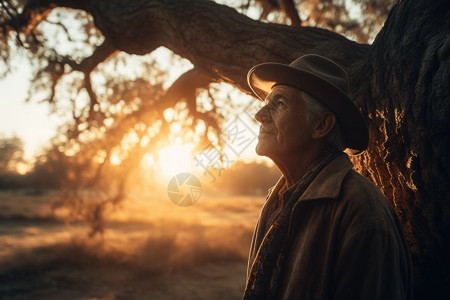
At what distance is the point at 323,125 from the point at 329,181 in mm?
457

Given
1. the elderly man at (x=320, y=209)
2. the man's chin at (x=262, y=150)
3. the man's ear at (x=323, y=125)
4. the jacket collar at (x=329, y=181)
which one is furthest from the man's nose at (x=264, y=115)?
the jacket collar at (x=329, y=181)

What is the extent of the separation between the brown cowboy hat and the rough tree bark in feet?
0.77

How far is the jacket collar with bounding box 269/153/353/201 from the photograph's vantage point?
4.10ft

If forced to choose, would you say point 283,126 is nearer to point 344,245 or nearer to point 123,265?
point 344,245

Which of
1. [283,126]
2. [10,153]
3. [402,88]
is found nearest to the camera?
[402,88]

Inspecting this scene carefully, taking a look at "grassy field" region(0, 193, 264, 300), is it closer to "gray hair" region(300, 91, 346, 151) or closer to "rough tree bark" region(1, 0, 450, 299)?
"rough tree bark" region(1, 0, 450, 299)

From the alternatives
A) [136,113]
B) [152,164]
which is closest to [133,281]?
[152,164]

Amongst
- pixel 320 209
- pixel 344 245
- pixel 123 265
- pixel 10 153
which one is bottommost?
pixel 123 265

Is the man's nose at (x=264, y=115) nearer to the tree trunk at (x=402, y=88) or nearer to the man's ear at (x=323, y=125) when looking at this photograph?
the man's ear at (x=323, y=125)

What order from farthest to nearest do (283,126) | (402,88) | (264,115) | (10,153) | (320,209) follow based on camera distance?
(10,153)
(264,115)
(283,126)
(402,88)
(320,209)

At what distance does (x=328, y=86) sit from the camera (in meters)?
1.56

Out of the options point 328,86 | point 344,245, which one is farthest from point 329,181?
point 328,86

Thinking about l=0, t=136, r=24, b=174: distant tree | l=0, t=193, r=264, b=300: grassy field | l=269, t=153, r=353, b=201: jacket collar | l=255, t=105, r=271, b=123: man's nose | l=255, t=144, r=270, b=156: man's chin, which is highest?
l=0, t=136, r=24, b=174: distant tree

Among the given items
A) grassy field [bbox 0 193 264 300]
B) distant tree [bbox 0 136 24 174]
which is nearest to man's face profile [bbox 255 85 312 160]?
grassy field [bbox 0 193 264 300]
